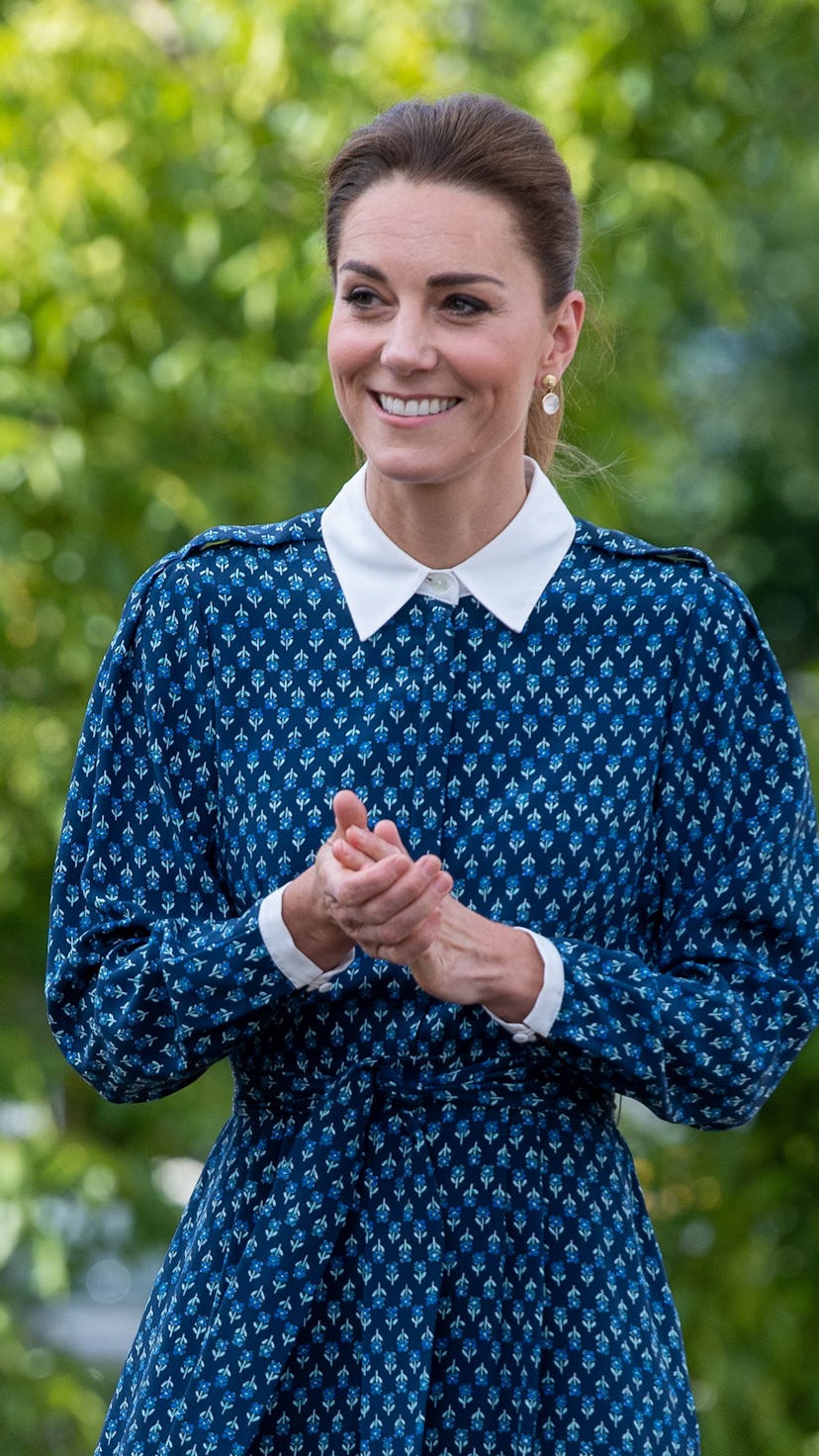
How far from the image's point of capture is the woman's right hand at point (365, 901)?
1.48 meters

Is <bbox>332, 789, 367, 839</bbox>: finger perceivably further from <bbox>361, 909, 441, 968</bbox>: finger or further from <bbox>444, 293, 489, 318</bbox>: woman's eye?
<bbox>444, 293, 489, 318</bbox>: woman's eye

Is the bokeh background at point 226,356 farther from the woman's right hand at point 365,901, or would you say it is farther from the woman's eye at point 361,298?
the woman's right hand at point 365,901

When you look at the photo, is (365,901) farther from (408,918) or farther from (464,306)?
(464,306)

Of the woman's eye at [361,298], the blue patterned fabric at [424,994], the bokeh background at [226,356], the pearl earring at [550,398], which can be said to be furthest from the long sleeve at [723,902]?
the bokeh background at [226,356]

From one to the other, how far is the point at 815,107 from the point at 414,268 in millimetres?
2468

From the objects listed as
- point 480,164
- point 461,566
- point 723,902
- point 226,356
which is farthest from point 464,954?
point 226,356

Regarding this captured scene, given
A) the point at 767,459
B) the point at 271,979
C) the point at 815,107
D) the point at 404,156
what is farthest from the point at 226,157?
the point at 767,459

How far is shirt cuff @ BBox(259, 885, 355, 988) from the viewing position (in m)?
1.58

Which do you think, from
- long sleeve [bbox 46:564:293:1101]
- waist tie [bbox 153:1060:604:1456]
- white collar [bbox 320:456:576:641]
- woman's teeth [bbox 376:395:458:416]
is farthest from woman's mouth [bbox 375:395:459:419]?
waist tie [bbox 153:1060:604:1456]

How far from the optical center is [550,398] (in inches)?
74.1

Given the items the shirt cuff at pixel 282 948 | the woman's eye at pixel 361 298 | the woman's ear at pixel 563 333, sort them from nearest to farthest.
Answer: the shirt cuff at pixel 282 948 < the woman's eye at pixel 361 298 < the woman's ear at pixel 563 333

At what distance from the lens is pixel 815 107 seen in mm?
3869

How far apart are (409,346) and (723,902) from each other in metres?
0.52

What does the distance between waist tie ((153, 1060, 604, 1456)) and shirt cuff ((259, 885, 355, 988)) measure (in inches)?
4.4
